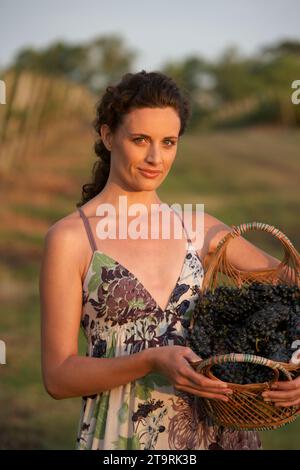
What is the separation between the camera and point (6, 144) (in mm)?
11703

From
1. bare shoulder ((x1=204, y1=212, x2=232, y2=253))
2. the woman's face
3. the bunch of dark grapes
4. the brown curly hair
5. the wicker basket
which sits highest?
the brown curly hair

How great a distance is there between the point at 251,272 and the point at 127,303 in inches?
16.5

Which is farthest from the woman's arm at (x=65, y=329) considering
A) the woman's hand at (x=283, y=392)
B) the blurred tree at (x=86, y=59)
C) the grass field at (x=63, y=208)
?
the blurred tree at (x=86, y=59)

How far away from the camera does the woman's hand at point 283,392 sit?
173 centimetres

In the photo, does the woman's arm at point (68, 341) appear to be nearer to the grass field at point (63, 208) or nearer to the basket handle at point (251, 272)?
the basket handle at point (251, 272)

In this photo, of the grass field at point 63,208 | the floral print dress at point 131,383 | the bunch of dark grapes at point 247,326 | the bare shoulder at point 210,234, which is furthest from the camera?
the grass field at point 63,208

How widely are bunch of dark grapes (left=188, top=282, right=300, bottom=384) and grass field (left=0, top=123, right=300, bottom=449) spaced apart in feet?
8.32

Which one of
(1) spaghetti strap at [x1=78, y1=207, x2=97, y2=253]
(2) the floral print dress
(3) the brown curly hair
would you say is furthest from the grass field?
(3) the brown curly hair

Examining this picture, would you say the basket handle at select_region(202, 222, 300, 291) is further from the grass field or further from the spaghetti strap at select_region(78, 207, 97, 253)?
the grass field

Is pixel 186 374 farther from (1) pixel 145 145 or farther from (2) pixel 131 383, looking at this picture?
(1) pixel 145 145

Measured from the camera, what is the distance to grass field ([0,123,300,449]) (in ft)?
15.8
